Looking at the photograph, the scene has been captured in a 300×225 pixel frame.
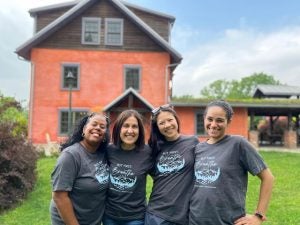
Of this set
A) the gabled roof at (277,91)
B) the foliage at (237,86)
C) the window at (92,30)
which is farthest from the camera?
the foliage at (237,86)

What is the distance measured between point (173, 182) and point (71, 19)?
20.3 meters

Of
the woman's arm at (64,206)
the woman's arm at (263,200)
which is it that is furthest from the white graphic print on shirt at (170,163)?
the woman's arm at (64,206)

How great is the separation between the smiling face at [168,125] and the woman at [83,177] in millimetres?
514

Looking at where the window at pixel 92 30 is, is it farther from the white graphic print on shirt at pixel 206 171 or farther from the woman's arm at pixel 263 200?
the woman's arm at pixel 263 200

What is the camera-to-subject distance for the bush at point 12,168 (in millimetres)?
9102

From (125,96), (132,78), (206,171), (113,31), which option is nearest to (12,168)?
(206,171)

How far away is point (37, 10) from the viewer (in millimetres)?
23578

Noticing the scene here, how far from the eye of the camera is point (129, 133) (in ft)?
11.6

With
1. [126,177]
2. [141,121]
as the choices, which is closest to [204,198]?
[126,177]

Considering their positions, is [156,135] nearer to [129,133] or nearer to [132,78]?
[129,133]

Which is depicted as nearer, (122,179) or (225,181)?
(225,181)

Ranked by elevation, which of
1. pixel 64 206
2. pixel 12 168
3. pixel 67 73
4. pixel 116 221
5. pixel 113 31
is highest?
pixel 113 31

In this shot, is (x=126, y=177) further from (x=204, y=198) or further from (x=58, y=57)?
(x=58, y=57)

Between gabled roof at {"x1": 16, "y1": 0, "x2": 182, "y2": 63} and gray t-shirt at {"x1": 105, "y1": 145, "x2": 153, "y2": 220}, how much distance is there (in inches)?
736
